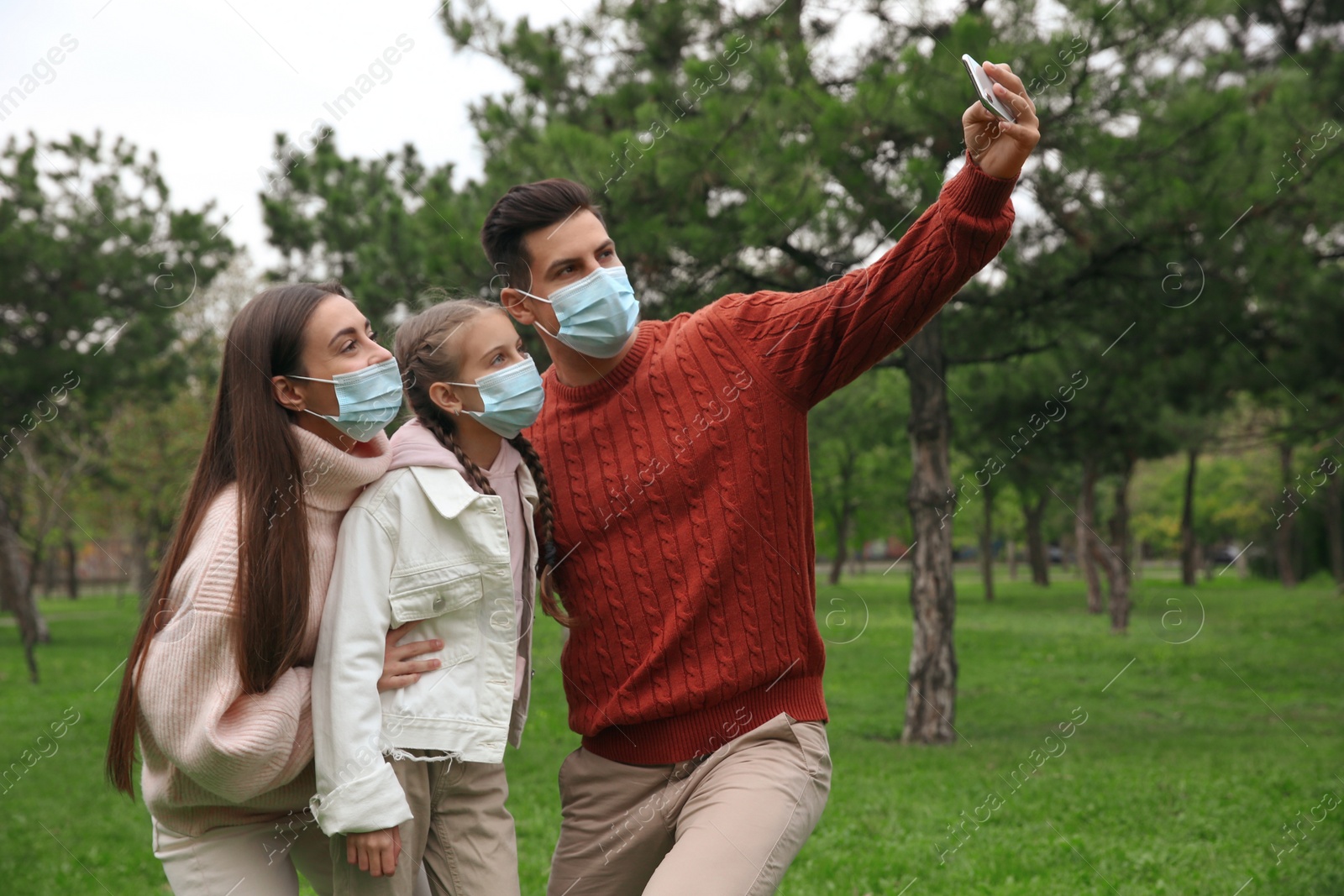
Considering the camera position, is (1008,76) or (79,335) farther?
(79,335)

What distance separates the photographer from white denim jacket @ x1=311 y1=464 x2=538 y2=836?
7.75 ft

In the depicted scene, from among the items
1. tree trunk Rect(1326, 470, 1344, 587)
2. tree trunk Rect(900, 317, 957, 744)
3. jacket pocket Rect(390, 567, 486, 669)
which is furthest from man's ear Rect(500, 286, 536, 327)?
tree trunk Rect(1326, 470, 1344, 587)

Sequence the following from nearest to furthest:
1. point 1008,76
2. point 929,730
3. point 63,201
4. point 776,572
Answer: point 1008,76
point 776,572
point 929,730
point 63,201

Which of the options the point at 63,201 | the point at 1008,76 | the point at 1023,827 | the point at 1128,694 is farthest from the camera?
the point at 63,201

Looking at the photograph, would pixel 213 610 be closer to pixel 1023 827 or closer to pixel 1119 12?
pixel 1023 827

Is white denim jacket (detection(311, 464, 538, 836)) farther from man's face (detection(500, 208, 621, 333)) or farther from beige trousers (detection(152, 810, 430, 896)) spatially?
man's face (detection(500, 208, 621, 333))

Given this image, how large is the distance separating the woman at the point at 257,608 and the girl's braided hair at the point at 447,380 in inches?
6.6

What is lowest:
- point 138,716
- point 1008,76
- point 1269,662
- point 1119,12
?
point 1269,662

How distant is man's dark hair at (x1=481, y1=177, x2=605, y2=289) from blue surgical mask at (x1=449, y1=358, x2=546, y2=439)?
1.13 feet

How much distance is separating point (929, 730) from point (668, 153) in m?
5.52

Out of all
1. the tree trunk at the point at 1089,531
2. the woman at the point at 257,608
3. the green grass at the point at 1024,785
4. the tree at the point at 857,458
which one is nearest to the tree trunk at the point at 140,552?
the green grass at the point at 1024,785

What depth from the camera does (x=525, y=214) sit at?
116 inches

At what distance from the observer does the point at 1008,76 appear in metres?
2.37

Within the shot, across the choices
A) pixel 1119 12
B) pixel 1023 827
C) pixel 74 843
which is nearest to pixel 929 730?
pixel 1023 827
